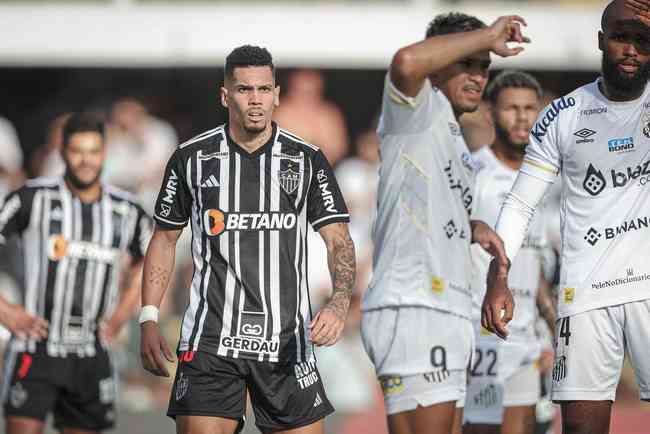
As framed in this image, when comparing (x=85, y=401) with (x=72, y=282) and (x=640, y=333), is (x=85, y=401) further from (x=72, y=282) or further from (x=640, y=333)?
(x=640, y=333)

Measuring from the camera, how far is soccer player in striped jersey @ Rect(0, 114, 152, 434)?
28.0 ft

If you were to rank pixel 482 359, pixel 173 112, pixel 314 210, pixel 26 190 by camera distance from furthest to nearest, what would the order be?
pixel 173 112
pixel 26 190
pixel 482 359
pixel 314 210

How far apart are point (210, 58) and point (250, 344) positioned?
34.7ft

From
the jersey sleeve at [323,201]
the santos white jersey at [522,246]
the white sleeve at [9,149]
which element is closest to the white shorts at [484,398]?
the santos white jersey at [522,246]

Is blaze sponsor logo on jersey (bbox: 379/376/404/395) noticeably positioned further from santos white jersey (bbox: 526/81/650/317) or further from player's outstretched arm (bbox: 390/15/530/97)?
player's outstretched arm (bbox: 390/15/530/97)

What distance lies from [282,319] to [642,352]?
1.76 metres

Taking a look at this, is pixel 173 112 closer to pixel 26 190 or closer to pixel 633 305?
pixel 26 190

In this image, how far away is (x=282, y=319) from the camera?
6.31 meters

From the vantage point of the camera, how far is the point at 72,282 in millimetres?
8664

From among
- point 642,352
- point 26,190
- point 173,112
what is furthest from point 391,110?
point 173,112

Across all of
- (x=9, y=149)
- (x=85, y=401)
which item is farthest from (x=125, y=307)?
(x=9, y=149)

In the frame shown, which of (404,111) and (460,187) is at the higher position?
(404,111)

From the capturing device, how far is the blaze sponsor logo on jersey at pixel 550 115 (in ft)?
20.7

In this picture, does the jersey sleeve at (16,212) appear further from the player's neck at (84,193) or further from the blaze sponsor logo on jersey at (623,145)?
the blaze sponsor logo on jersey at (623,145)
